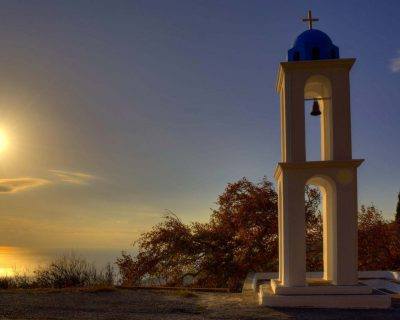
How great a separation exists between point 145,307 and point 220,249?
9945mm

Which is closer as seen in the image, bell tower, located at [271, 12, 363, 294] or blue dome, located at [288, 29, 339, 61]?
bell tower, located at [271, 12, 363, 294]

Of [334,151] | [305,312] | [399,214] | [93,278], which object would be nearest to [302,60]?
[334,151]

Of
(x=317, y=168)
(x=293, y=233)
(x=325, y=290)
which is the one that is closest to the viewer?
(x=325, y=290)

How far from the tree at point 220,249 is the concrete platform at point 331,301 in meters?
8.90

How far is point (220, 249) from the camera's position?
20562mm

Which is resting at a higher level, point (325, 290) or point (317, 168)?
point (317, 168)

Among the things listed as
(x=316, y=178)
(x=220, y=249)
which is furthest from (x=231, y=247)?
(x=316, y=178)

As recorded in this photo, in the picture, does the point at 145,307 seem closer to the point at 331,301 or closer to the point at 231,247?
the point at 331,301

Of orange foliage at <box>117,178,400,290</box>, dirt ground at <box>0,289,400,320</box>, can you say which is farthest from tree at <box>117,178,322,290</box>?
dirt ground at <box>0,289,400,320</box>

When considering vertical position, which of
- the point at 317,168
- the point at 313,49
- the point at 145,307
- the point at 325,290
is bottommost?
the point at 145,307

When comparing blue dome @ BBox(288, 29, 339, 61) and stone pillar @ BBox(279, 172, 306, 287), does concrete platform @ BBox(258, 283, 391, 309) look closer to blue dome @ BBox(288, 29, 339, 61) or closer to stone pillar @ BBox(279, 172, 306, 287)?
stone pillar @ BBox(279, 172, 306, 287)

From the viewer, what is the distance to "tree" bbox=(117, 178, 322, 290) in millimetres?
20031

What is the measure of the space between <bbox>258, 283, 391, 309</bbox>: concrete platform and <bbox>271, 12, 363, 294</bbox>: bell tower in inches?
10.3

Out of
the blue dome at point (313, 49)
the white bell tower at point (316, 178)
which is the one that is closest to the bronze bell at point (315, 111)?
the white bell tower at point (316, 178)
